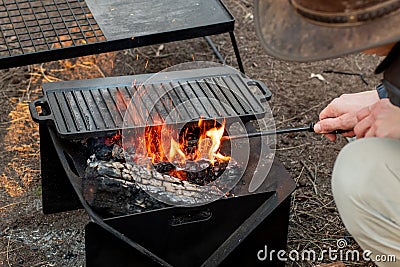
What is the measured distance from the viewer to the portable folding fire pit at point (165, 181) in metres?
2.29

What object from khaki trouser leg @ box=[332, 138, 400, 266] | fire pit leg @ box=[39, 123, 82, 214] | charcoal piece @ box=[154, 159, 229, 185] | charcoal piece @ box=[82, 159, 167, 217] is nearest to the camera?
khaki trouser leg @ box=[332, 138, 400, 266]

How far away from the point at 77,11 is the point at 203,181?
1250 mm

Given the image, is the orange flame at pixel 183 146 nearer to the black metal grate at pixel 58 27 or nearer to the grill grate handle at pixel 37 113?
the grill grate handle at pixel 37 113

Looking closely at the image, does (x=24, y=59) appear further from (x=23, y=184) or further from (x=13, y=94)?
(x=13, y=94)

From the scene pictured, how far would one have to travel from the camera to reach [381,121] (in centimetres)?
217

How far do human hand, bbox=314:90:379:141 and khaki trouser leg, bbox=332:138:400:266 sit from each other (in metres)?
0.18

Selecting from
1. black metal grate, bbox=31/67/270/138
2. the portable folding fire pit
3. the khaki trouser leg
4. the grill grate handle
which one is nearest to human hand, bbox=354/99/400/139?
the khaki trouser leg

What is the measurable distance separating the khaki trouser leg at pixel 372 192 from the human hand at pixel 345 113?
18cm

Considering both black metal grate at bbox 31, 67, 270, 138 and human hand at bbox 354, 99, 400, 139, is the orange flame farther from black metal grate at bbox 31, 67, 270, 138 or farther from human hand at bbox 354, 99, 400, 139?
human hand at bbox 354, 99, 400, 139

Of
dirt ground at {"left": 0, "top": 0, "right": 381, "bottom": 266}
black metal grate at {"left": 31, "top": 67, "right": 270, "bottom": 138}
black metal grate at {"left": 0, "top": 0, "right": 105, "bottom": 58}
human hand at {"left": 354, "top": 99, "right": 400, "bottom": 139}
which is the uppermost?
human hand at {"left": 354, "top": 99, "right": 400, "bottom": 139}

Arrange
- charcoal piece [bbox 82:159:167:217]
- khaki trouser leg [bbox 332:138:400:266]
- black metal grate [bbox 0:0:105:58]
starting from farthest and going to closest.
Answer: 1. black metal grate [bbox 0:0:105:58]
2. charcoal piece [bbox 82:159:167:217]
3. khaki trouser leg [bbox 332:138:400:266]

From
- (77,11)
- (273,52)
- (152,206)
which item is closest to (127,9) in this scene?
(77,11)

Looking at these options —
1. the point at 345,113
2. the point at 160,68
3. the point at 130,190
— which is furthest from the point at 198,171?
the point at 160,68

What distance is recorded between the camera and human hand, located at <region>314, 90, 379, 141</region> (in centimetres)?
237
